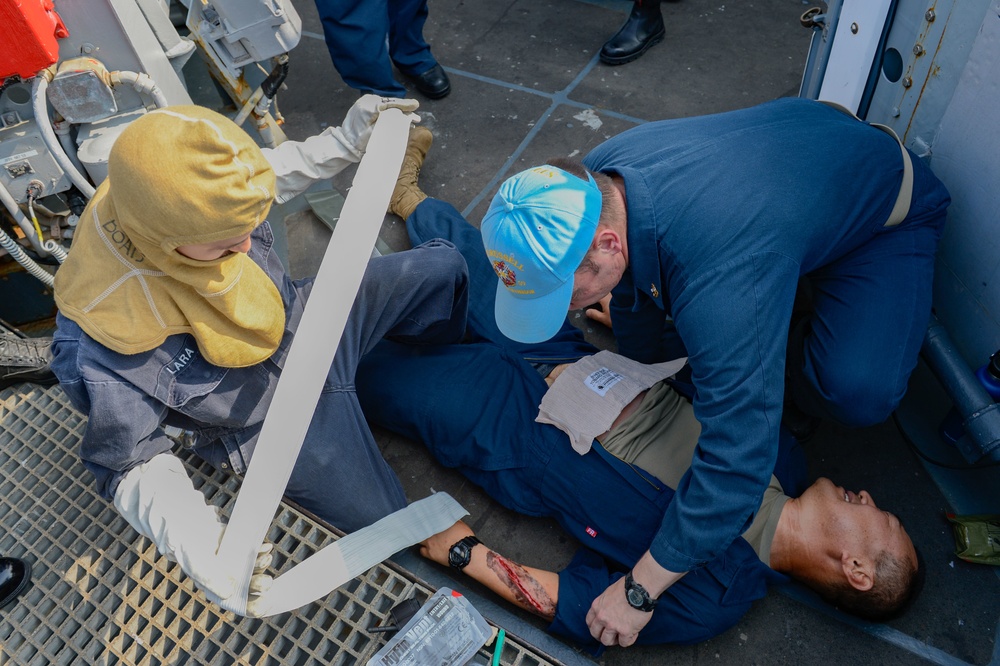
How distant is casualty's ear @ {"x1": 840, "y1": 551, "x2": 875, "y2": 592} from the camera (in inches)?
70.7

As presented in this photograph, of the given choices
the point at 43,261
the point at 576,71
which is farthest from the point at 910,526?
the point at 43,261

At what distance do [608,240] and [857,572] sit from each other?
1021 millimetres

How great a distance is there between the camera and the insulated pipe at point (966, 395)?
185 cm

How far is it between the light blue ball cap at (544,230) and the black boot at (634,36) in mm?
2047

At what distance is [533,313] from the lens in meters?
1.73

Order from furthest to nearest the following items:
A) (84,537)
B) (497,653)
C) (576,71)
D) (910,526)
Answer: (576,71) → (910,526) → (84,537) → (497,653)

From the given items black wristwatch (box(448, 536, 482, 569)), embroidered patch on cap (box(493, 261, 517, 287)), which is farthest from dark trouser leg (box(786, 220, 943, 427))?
black wristwatch (box(448, 536, 482, 569))

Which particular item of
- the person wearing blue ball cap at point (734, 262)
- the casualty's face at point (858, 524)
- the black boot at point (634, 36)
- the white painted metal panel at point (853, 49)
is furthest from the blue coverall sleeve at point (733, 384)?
the black boot at point (634, 36)

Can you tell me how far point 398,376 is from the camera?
7.09 feet

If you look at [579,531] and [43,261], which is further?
[43,261]

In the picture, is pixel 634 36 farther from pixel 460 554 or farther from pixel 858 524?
pixel 460 554

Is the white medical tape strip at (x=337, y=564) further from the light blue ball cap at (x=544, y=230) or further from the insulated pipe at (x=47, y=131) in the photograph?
the insulated pipe at (x=47, y=131)

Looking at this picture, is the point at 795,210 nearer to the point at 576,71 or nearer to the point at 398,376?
the point at 398,376

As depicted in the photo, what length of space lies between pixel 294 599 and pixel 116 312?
2.27 ft
